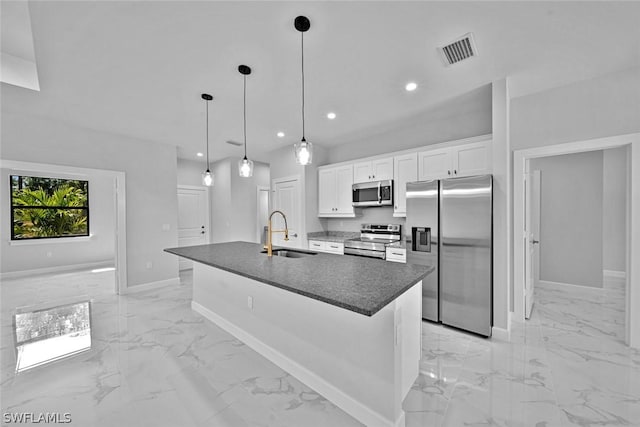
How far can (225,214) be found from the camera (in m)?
6.16

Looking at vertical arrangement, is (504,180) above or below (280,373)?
above

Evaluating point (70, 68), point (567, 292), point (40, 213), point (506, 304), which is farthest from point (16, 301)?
point (567, 292)

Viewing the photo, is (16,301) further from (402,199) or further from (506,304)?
(506,304)

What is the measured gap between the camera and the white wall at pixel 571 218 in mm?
3998

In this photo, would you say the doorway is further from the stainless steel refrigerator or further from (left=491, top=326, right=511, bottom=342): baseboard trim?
(left=491, top=326, right=511, bottom=342): baseboard trim

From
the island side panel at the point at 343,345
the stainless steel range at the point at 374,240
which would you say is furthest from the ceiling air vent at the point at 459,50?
the stainless steel range at the point at 374,240

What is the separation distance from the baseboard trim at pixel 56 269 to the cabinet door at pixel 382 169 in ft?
23.6

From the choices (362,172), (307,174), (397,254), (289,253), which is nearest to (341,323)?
(289,253)

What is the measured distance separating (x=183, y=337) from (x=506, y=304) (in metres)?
3.47

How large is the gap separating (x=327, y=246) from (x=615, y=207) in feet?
17.7

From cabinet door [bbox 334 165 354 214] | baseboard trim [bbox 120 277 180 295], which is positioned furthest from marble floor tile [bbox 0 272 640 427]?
cabinet door [bbox 334 165 354 214]

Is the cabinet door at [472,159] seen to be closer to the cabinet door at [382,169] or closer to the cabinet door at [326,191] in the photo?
the cabinet door at [382,169]

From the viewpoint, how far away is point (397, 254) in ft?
11.4

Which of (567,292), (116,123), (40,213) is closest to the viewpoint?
(116,123)
